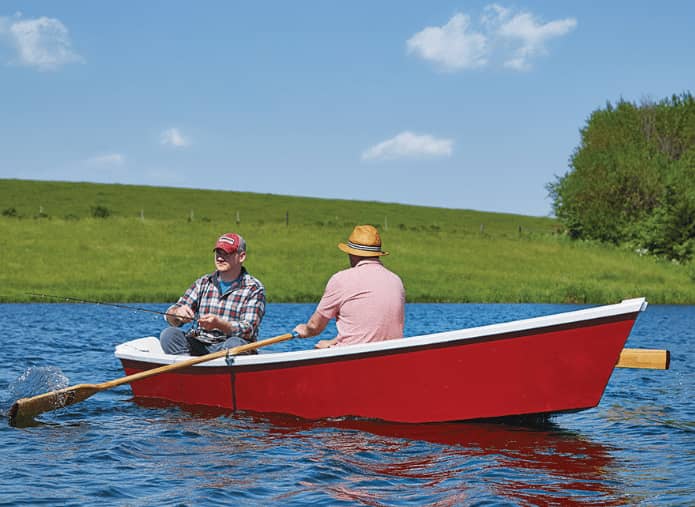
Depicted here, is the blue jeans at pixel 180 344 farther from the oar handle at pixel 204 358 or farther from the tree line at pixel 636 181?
the tree line at pixel 636 181

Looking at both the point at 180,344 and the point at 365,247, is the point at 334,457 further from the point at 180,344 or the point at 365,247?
the point at 180,344

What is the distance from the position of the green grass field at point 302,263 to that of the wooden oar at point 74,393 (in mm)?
25975

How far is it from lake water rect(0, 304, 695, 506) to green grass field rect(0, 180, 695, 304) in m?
26.7

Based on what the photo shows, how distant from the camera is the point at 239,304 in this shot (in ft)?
34.2

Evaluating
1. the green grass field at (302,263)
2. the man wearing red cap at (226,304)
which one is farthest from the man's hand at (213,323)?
the green grass field at (302,263)

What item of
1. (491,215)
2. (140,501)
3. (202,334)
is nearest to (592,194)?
(491,215)

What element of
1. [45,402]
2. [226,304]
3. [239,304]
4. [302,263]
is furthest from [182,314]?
[302,263]

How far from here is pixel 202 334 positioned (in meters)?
10.8

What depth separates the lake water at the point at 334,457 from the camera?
22.1 ft

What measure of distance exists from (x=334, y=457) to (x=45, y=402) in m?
3.74

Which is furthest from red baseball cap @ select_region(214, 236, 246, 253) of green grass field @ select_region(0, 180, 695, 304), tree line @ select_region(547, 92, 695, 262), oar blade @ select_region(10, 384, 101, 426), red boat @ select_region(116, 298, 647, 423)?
tree line @ select_region(547, 92, 695, 262)

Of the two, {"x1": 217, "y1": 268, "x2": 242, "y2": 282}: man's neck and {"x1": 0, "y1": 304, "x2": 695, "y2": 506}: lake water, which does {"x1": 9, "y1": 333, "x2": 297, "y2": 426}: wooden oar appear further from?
{"x1": 217, "y1": 268, "x2": 242, "y2": 282}: man's neck

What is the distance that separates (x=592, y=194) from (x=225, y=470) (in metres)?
54.6

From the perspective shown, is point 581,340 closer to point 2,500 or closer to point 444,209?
point 2,500
